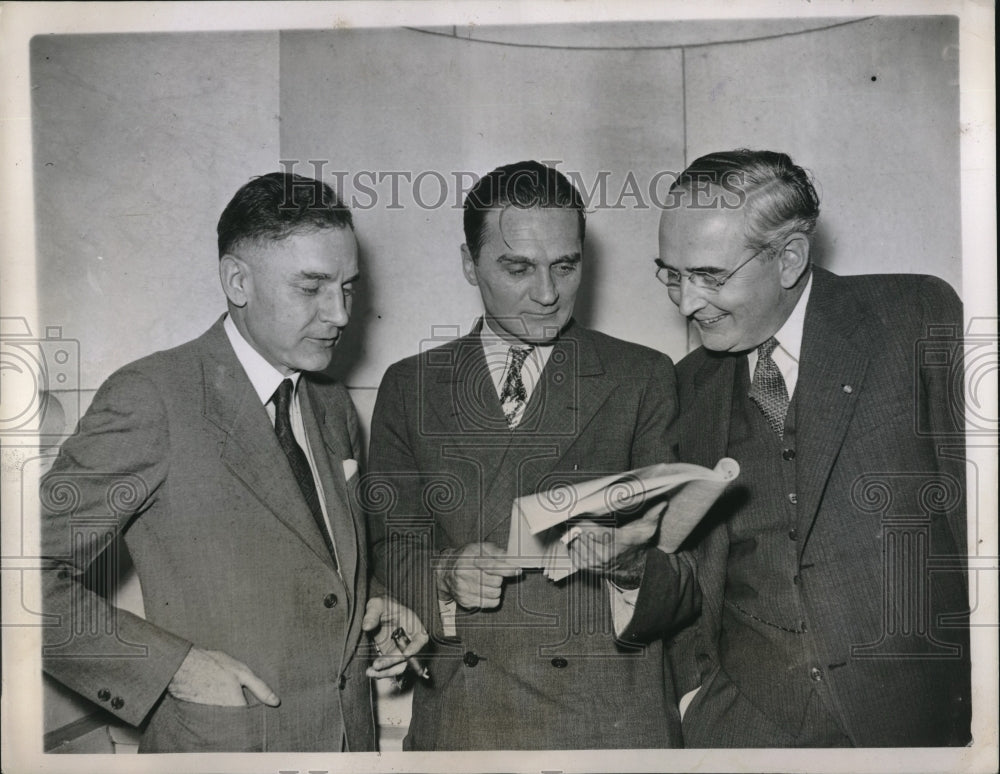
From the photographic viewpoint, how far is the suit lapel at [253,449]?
2209mm

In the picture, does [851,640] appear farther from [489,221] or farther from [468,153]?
[468,153]

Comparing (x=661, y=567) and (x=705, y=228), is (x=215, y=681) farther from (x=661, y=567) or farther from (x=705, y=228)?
(x=705, y=228)

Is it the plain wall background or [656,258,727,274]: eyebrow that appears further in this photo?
the plain wall background

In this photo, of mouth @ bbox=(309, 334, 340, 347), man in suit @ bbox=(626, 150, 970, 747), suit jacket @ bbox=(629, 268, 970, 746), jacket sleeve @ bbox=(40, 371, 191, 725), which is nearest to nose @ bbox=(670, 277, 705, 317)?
man in suit @ bbox=(626, 150, 970, 747)

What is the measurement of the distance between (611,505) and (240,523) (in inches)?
33.1

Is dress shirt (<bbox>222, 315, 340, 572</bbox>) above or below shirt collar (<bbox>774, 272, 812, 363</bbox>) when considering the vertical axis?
below

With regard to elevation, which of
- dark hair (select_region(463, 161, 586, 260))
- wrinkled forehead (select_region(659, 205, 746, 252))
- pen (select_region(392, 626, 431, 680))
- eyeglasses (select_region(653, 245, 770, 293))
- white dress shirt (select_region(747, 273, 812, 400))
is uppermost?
dark hair (select_region(463, 161, 586, 260))

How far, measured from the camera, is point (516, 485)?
2.26 meters

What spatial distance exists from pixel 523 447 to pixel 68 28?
1.52m

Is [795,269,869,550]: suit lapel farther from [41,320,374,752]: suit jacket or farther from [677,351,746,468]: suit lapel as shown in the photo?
[41,320,374,752]: suit jacket

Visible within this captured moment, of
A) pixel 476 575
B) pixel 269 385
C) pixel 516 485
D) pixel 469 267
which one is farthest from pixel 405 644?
pixel 469 267

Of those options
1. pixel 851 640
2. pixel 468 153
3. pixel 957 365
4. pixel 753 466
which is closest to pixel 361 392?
pixel 468 153

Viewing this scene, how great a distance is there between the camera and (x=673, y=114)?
7.72 feet

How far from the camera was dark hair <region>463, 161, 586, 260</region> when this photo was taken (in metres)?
2.29
